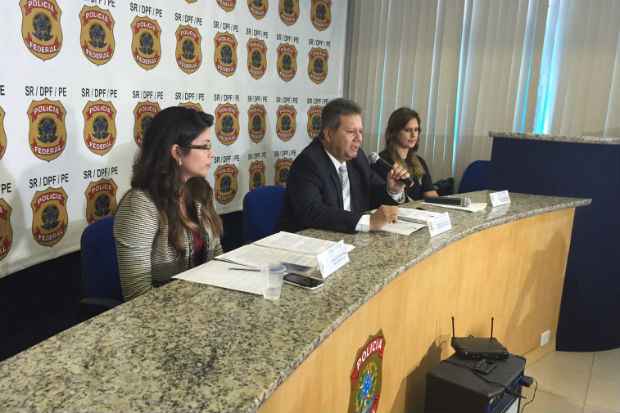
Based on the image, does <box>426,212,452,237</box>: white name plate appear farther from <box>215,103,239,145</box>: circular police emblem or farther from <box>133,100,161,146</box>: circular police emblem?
<box>215,103,239,145</box>: circular police emblem

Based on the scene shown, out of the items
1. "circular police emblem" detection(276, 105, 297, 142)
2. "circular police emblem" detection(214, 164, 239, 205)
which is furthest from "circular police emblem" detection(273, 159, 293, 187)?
"circular police emblem" detection(214, 164, 239, 205)

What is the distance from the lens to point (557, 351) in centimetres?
284

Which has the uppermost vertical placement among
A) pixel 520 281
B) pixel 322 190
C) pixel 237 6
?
pixel 237 6

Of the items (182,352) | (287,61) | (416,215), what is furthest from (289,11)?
(182,352)

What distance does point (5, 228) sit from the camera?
1.79m

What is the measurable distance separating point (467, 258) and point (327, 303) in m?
1.01

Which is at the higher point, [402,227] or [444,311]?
[402,227]

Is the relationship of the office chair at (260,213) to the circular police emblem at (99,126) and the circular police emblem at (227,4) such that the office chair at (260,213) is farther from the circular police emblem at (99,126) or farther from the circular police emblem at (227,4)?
the circular police emblem at (227,4)

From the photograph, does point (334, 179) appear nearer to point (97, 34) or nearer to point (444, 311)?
point (444, 311)

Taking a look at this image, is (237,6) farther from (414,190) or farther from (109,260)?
(109,260)

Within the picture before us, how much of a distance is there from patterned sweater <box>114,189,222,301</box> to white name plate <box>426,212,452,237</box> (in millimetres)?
892

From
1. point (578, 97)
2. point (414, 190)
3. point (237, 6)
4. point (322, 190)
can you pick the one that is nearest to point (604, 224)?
point (414, 190)

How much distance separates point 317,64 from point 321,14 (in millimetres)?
366

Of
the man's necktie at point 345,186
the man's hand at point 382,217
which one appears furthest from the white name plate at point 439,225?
the man's necktie at point 345,186
